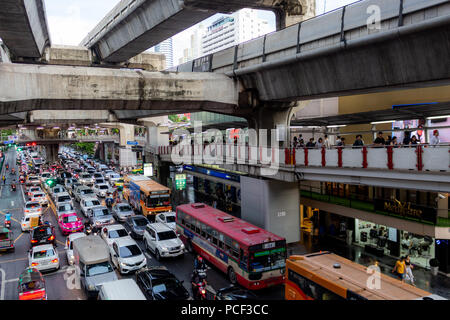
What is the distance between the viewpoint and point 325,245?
22156mm

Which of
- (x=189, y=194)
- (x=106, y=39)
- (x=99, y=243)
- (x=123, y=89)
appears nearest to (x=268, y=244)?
(x=99, y=243)

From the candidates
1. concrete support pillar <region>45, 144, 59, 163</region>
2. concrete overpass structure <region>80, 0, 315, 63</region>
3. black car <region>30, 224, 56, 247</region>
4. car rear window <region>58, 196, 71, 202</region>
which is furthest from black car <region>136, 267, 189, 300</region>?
concrete support pillar <region>45, 144, 59, 163</region>

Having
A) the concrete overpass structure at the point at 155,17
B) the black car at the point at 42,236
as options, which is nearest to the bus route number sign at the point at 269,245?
the concrete overpass structure at the point at 155,17

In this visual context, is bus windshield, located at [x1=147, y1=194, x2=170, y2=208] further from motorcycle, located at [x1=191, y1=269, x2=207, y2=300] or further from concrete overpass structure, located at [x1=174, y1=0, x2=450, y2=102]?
motorcycle, located at [x1=191, y1=269, x2=207, y2=300]

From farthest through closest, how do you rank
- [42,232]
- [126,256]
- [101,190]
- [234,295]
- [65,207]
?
[101,190], [65,207], [42,232], [126,256], [234,295]

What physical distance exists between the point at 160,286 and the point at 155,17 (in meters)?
12.8

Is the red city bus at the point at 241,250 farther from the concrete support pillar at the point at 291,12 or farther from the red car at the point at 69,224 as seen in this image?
→ the concrete support pillar at the point at 291,12

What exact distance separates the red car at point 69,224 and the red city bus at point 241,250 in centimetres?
1013

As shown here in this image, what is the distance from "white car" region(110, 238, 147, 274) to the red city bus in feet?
11.4

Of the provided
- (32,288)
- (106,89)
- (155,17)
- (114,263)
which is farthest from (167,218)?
(155,17)

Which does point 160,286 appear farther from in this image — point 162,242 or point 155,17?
point 155,17

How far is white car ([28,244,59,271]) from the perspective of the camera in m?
17.3

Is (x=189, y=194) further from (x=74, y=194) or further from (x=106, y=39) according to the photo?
(x=106, y=39)

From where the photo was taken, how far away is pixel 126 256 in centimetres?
1750
